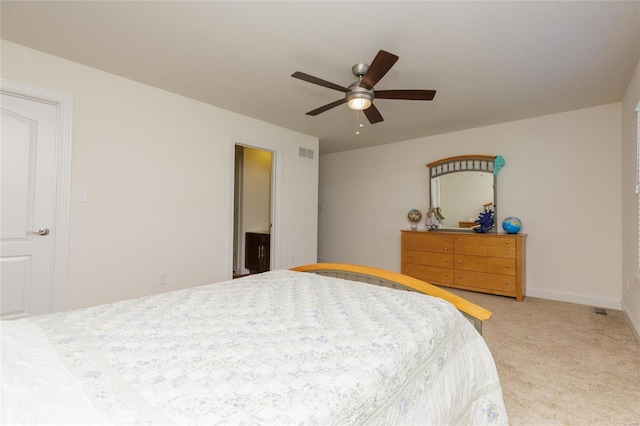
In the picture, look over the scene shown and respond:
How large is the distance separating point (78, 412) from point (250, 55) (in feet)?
8.37

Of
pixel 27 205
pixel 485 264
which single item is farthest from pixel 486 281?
pixel 27 205

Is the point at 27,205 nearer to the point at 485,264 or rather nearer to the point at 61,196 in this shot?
the point at 61,196

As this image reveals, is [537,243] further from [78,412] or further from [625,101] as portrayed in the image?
[78,412]

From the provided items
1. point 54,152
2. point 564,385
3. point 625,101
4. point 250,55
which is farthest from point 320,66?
point 625,101

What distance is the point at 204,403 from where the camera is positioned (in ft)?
2.33

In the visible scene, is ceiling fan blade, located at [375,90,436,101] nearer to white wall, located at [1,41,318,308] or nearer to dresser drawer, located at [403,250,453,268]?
white wall, located at [1,41,318,308]

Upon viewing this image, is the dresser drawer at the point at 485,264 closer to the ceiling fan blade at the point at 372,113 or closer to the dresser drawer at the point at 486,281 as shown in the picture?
the dresser drawer at the point at 486,281

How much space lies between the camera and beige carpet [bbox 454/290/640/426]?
1.67m

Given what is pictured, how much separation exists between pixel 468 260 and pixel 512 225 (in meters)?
0.72

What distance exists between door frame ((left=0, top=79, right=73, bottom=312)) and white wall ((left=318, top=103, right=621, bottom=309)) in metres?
4.45

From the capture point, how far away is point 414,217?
502 centimetres

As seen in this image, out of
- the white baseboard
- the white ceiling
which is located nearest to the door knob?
the white ceiling

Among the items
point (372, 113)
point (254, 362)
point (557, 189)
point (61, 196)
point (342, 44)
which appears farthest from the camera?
point (557, 189)

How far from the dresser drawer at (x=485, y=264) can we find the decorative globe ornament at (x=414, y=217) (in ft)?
3.05
